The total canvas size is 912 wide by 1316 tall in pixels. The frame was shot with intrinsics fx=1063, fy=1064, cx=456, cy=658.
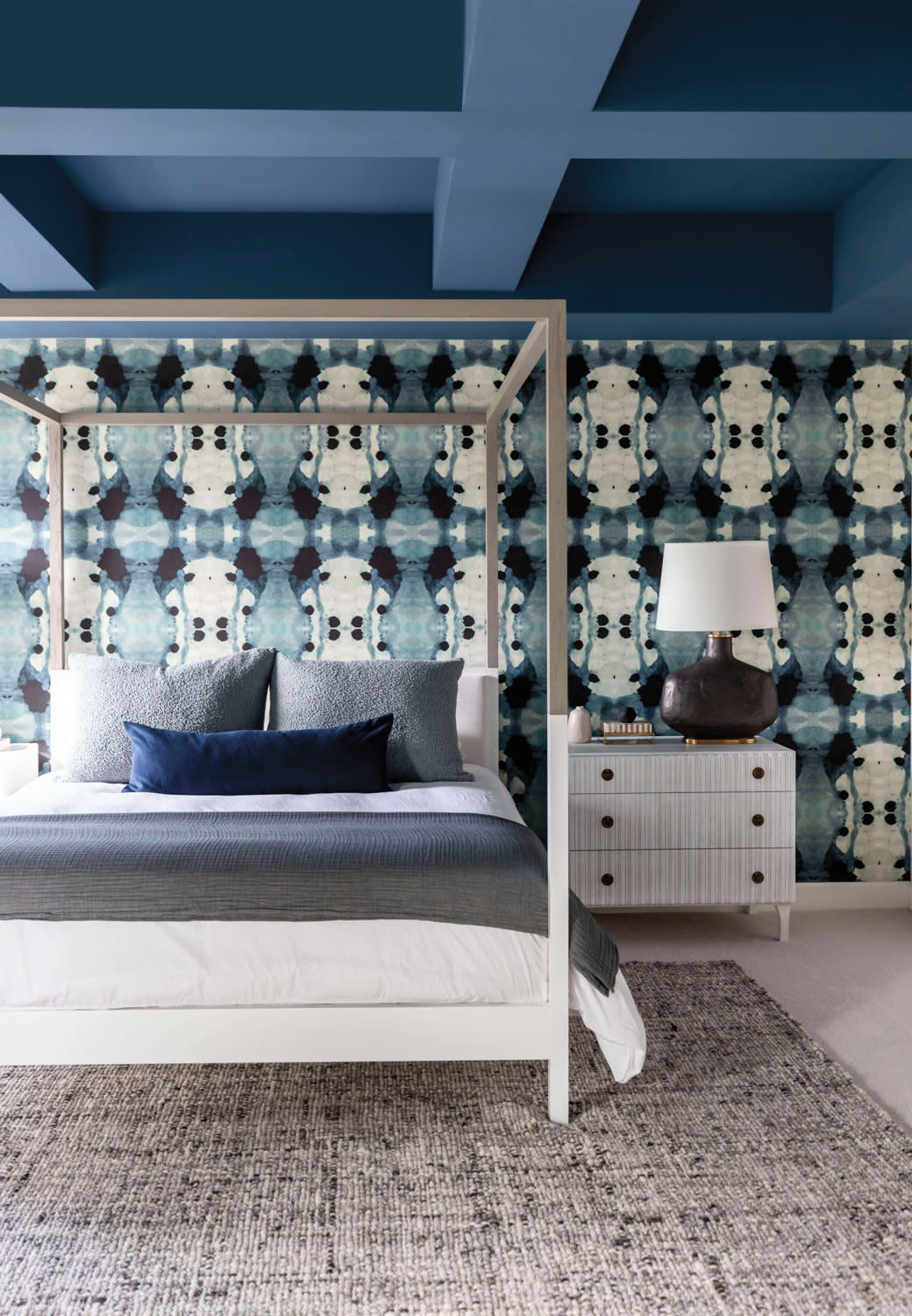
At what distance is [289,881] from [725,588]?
2.23m

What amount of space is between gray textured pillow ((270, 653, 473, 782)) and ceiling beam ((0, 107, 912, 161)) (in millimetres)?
1742

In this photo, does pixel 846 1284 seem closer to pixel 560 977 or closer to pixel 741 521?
pixel 560 977

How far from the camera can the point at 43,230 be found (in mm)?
3250

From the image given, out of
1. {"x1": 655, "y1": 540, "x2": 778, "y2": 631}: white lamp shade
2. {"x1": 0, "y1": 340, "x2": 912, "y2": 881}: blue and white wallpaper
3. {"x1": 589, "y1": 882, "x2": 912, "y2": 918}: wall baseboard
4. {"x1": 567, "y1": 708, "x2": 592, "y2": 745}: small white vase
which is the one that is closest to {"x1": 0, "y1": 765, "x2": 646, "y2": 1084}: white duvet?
{"x1": 567, "y1": 708, "x2": 592, "y2": 745}: small white vase

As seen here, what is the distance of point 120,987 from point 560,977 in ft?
3.18

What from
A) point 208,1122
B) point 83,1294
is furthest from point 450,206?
point 83,1294

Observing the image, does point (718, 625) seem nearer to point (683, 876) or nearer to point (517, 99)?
point (683, 876)

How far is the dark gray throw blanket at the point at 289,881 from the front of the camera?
2.35 m

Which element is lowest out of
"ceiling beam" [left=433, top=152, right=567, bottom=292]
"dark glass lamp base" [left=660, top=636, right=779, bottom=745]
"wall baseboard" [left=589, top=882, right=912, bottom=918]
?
"wall baseboard" [left=589, top=882, right=912, bottom=918]

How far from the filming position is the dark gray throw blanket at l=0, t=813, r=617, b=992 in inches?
92.4

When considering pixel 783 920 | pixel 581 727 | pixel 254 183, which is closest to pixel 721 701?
pixel 581 727

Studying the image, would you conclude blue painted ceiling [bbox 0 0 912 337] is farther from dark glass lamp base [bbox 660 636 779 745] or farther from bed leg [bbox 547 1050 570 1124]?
bed leg [bbox 547 1050 570 1124]

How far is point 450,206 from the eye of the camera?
10.1 feet

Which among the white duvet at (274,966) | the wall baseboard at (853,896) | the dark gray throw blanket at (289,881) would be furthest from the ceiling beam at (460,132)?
the wall baseboard at (853,896)
